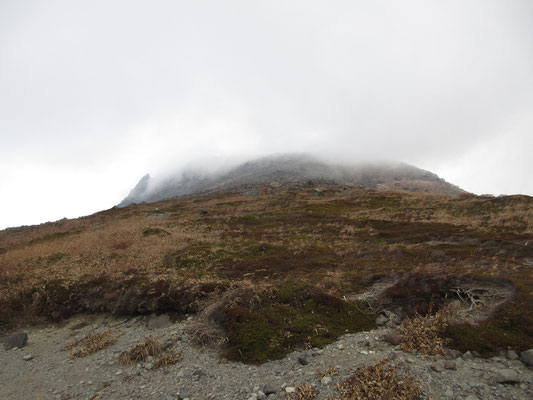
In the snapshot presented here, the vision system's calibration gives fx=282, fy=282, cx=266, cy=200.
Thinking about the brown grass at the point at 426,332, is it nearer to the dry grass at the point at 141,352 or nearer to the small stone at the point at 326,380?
the small stone at the point at 326,380

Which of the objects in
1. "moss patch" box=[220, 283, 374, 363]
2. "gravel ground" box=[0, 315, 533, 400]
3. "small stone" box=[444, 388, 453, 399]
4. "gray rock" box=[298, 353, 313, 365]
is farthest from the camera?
"moss patch" box=[220, 283, 374, 363]

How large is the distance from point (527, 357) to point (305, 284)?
8428 millimetres

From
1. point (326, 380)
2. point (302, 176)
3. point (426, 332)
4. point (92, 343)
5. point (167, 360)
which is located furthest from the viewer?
point (302, 176)

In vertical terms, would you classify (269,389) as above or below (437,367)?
below

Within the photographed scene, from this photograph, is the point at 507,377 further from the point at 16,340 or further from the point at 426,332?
the point at 16,340

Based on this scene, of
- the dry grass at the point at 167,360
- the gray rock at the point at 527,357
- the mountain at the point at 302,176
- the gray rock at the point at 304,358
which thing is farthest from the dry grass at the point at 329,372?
the mountain at the point at 302,176

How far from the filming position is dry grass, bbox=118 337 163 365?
424 inches

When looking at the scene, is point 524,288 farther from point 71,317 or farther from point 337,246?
point 71,317

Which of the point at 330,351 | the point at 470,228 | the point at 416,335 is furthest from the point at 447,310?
the point at 470,228

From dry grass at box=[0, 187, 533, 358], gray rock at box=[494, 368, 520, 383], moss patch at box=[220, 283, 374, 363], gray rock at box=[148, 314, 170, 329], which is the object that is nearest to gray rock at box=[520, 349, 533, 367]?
dry grass at box=[0, 187, 533, 358]

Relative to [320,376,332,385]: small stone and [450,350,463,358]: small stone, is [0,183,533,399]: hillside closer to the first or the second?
[450,350,463,358]: small stone

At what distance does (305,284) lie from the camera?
1440cm

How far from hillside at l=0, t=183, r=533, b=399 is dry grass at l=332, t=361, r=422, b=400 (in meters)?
0.55

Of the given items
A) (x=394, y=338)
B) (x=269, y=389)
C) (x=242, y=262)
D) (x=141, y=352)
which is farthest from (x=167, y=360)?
(x=242, y=262)
